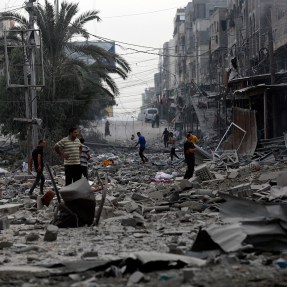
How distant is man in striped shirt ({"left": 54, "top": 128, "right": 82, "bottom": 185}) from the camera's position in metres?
13.0

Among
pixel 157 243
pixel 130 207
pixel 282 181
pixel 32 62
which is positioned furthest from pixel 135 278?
pixel 32 62

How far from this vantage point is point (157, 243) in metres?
7.96

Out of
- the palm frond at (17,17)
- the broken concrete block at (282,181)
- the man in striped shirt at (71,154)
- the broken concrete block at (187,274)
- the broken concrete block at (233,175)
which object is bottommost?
the broken concrete block at (233,175)

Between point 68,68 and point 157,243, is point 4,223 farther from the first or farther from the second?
point 68,68

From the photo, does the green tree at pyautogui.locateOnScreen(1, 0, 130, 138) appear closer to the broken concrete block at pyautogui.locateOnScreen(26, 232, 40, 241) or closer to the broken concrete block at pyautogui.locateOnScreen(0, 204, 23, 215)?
the broken concrete block at pyautogui.locateOnScreen(0, 204, 23, 215)

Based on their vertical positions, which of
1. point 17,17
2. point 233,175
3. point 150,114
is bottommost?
point 233,175

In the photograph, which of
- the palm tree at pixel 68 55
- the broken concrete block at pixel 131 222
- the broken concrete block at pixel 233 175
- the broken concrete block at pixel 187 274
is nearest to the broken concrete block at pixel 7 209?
the broken concrete block at pixel 131 222

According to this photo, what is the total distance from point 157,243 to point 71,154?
17.4 ft

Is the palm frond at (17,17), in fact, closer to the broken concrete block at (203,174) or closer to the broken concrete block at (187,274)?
the broken concrete block at (203,174)

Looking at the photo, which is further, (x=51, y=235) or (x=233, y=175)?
(x=233, y=175)

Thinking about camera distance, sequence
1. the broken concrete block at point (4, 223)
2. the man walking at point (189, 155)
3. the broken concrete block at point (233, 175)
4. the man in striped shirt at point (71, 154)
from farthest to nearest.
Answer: the broken concrete block at point (233, 175)
the man walking at point (189, 155)
the man in striped shirt at point (71, 154)
the broken concrete block at point (4, 223)

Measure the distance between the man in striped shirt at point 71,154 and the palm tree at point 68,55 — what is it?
16376mm

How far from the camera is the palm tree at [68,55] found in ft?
95.2

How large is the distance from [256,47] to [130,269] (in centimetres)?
4437
